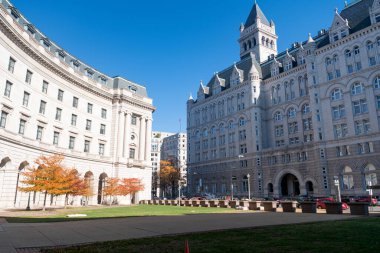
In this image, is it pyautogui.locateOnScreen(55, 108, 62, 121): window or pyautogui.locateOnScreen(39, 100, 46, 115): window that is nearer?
pyautogui.locateOnScreen(39, 100, 46, 115): window

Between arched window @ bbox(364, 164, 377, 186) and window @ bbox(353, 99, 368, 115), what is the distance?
10500 millimetres

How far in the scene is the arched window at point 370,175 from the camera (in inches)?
2096

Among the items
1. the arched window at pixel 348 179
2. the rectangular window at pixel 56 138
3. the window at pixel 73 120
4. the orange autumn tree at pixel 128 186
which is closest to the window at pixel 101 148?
the orange autumn tree at pixel 128 186

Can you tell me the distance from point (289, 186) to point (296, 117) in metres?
17.4

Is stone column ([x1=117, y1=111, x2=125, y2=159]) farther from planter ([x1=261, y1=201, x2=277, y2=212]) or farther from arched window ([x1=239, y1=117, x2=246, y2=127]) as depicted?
arched window ([x1=239, y1=117, x2=246, y2=127])

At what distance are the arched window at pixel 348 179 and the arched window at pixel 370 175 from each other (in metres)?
2.68

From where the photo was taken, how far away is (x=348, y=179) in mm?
57312

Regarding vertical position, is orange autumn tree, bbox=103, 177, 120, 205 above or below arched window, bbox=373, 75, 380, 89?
below

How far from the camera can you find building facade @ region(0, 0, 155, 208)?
3619cm

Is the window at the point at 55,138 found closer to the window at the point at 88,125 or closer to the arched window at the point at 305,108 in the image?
the window at the point at 88,125

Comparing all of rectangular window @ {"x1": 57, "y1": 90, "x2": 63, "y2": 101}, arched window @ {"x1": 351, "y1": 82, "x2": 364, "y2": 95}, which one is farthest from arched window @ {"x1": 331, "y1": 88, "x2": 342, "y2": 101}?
rectangular window @ {"x1": 57, "y1": 90, "x2": 63, "y2": 101}

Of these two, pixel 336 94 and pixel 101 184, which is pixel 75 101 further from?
pixel 336 94

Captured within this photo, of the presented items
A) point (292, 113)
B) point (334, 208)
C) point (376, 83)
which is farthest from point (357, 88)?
point (334, 208)

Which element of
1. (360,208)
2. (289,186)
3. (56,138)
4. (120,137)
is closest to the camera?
(360,208)
